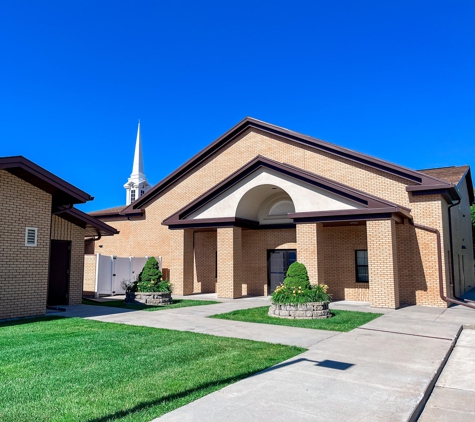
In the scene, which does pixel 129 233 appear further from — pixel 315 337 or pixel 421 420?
pixel 421 420

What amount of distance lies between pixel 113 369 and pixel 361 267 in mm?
13922

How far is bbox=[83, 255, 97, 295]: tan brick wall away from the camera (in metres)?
19.6

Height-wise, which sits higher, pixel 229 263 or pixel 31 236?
pixel 31 236

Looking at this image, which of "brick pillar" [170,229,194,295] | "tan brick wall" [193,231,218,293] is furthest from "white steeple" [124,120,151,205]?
"brick pillar" [170,229,194,295]

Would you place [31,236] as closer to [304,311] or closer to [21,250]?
[21,250]

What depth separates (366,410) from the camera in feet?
15.7

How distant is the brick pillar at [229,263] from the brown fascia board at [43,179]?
24.1ft

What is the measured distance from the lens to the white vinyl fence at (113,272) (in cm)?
1936

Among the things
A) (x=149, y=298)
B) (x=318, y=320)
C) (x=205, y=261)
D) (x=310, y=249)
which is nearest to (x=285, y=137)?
(x=310, y=249)

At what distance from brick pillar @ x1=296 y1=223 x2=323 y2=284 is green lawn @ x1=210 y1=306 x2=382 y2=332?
2738mm

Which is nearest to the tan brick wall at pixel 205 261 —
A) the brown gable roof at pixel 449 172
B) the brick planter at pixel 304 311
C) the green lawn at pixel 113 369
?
the brick planter at pixel 304 311

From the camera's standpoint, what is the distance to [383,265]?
49.7 ft

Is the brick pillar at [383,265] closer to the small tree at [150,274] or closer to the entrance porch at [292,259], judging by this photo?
the entrance porch at [292,259]

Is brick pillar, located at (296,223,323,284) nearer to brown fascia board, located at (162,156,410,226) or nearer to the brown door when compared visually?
brown fascia board, located at (162,156,410,226)
